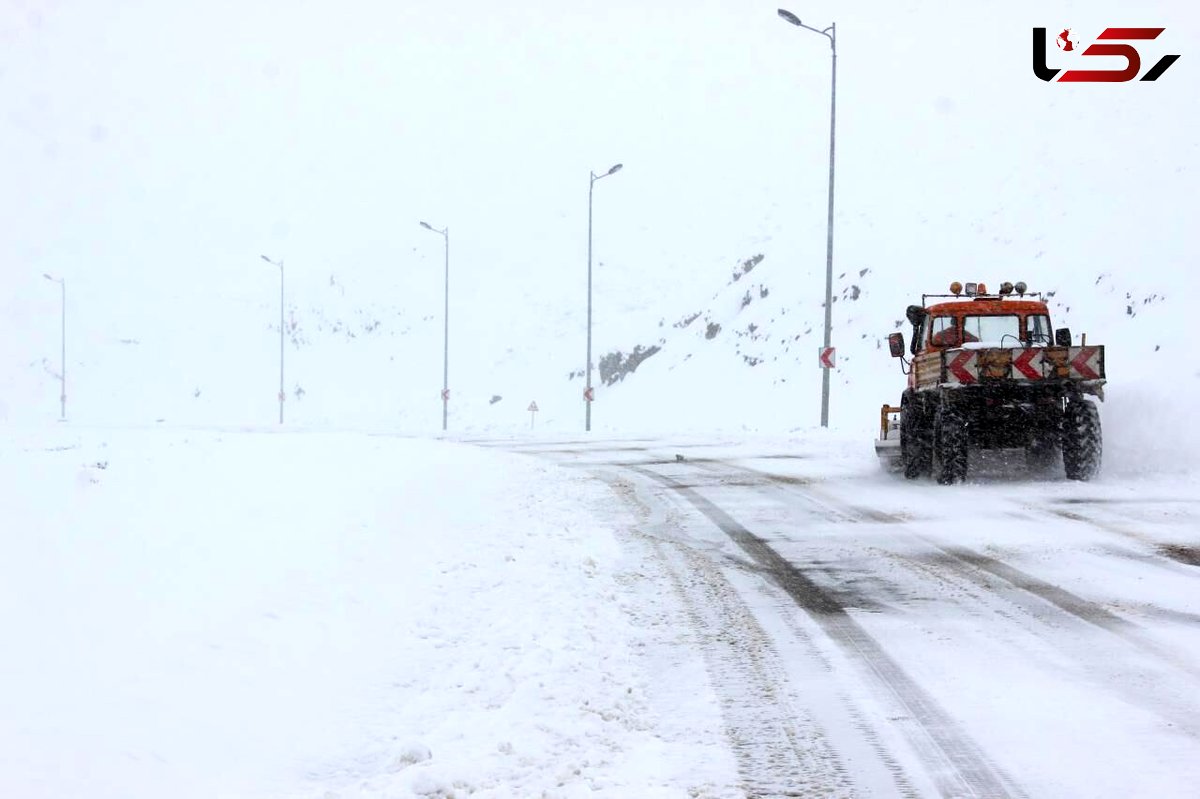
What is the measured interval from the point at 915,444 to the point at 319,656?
10.6 meters

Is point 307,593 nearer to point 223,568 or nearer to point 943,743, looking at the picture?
point 223,568

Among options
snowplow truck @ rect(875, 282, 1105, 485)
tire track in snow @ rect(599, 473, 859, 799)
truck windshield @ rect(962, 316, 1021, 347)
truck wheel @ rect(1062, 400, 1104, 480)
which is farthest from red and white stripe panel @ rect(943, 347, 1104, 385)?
tire track in snow @ rect(599, 473, 859, 799)

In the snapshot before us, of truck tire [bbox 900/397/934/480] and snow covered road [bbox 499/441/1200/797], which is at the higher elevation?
truck tire [bbox 900/397/934/480]

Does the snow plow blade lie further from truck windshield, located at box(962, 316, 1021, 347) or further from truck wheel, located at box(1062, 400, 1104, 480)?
truck wheel, located at box(1062, 400, 1104, 480)

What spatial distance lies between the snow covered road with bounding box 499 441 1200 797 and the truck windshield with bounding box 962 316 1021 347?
3.44 m

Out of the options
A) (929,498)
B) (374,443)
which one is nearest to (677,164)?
(374,443)

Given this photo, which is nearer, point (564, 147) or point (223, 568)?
point (223, 568)

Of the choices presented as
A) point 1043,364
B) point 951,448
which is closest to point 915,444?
point 951,448

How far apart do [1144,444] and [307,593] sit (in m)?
11.5

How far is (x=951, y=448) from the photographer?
515 inches

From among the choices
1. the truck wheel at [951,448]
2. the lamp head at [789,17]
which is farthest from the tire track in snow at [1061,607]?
the lamp head at [789,17]

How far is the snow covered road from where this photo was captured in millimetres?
4016

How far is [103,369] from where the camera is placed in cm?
6800

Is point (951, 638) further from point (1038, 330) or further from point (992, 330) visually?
point (1038, 330)
